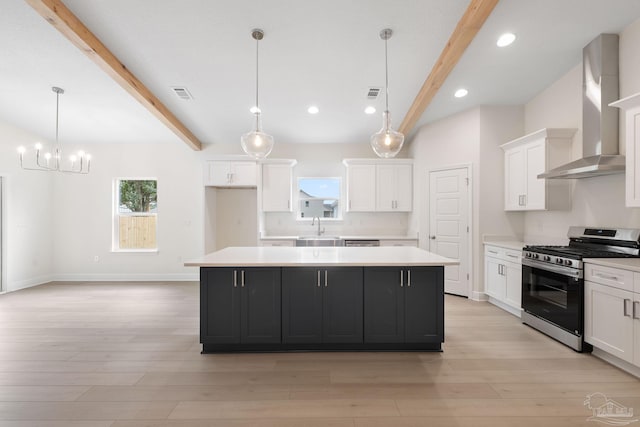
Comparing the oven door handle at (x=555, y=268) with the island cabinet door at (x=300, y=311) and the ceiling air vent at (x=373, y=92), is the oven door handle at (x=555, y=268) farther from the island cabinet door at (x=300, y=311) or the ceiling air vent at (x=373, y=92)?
the ceiling air vent at (x=373, y=92)

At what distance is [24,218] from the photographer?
563cm

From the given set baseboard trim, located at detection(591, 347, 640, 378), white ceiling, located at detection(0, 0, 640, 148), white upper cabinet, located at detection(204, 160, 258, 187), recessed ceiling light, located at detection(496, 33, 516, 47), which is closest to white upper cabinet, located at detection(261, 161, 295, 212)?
white upper cabinet, located at detection(204, 160, 258, 187)

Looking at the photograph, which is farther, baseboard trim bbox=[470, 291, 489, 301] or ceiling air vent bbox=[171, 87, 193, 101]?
baseboard trim bbox=[470, 291, 489, 301]

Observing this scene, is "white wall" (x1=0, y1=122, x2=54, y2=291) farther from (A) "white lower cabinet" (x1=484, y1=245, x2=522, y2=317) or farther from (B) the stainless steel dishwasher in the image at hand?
(A) "white lower cabinet" (x1=484, y1=245, x2=522, y2=317)

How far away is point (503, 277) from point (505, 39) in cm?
290

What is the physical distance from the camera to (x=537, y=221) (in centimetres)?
434

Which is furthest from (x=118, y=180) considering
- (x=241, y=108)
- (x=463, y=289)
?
(x=463, y=289)

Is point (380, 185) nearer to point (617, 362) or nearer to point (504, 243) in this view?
point (504, 243)

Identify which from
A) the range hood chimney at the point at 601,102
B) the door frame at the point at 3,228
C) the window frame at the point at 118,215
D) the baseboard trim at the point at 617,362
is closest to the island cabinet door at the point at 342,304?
the baseboard trim at the point at 617,362

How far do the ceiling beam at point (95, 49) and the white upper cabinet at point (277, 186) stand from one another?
1854 mm

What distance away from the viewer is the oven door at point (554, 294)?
9.39 feet

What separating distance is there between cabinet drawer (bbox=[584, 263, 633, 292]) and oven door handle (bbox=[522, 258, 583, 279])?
6cm

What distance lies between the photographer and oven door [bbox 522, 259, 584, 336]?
2.86 m

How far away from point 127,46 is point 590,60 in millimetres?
5174
